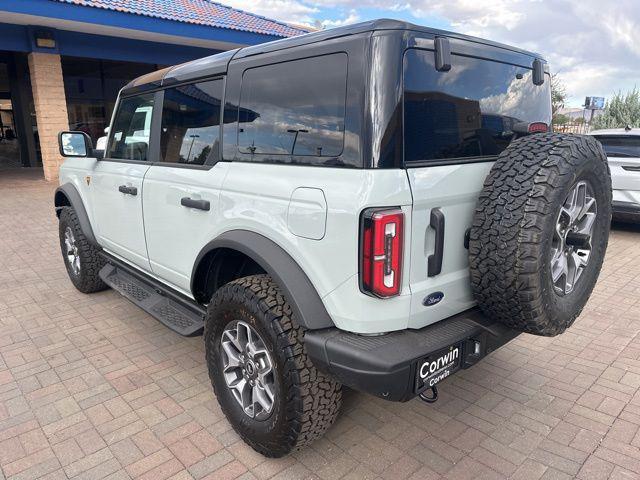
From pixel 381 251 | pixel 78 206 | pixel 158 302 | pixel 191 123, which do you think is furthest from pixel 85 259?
pixel 381 251

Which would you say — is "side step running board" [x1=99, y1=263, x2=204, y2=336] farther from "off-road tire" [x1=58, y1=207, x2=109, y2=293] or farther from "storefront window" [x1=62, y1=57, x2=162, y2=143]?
"storefront window" [x1=62, y1=57, x2=162, y2=143]

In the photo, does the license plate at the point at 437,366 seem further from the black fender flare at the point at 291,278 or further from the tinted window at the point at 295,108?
the tinted window at the point at 295,108

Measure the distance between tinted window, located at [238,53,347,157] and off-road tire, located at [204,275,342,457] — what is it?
69 cm

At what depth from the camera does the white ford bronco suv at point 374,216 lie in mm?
1967

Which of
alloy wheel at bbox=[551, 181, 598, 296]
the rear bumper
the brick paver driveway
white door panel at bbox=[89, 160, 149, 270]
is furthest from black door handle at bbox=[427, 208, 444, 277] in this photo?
the rear bumper

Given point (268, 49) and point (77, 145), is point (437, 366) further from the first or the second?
point (77, 145)

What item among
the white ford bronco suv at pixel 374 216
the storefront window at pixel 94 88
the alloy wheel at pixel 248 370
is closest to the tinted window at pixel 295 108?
the white ford bronco suv at pixel 374 216

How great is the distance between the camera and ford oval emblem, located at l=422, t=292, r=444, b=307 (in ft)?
6.97

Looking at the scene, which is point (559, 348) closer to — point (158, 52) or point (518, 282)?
point (518, 282)

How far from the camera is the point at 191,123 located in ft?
9.82

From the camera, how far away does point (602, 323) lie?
4125 mm

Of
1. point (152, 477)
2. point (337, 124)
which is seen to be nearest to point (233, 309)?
point (152, 477)

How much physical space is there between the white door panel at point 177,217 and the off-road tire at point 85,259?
1.44 meters

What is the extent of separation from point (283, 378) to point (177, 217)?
4.33 ft
